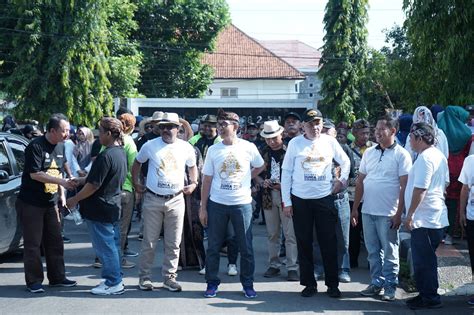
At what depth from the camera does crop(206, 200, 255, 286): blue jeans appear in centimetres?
797

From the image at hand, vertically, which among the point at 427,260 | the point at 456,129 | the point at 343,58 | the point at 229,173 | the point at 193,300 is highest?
the point at 343,58

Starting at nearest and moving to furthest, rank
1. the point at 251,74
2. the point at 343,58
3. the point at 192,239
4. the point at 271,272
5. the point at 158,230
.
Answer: the point at 158,230 → the point at 271,272 → the point at 192,239 → the point at 343,58 → the point at 251,74

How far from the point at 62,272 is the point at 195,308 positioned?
198 centimetres

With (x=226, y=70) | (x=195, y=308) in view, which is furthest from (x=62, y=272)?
(x=226, y=70)

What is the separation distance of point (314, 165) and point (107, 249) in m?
2.56

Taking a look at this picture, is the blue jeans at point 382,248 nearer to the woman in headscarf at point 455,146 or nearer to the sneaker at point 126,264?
the woman in headscarf at point 455,146

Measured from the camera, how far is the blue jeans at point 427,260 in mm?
7289

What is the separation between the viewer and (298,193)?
7.93 m

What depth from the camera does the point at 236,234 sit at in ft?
26.5

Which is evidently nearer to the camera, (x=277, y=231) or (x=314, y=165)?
(x=314, y=165)

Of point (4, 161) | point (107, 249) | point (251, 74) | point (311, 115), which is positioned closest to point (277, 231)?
point (311, 115)

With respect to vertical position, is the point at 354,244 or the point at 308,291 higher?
the point at 354,244

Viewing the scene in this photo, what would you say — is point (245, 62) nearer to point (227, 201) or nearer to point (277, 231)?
point (277, 231)

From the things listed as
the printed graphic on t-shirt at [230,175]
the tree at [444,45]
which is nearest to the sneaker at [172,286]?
the printed graphic on t-shirt at [230,175]
